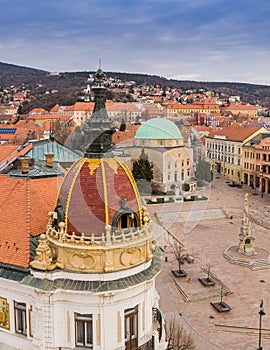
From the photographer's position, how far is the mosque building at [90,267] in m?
24.7

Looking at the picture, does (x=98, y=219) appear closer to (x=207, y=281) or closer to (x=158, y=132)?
(x=207, y=281)

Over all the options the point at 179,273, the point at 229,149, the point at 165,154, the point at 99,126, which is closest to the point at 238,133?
the point at 229,149

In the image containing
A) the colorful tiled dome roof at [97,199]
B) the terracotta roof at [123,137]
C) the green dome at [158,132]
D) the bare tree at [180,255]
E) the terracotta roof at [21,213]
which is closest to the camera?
the colorful tiled dome roof at [97,199]

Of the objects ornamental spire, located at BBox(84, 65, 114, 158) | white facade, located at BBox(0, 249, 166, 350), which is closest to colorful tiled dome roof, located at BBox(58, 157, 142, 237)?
ornamental spire, located at BBox(84, 65, 114, 158)

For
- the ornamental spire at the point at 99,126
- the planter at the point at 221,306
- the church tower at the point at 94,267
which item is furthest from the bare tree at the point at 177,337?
the ornamental spire at the point at 99,126

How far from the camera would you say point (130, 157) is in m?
113

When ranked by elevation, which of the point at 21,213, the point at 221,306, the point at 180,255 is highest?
the point at 21,213

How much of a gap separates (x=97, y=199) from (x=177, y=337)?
20.1 metres

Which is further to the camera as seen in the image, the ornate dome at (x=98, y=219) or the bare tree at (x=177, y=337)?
the bare tree at (x=177, y=337)

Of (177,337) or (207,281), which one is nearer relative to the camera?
(177,337)

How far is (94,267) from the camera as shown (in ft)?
81.0

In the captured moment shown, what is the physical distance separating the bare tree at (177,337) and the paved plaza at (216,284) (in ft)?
3.34

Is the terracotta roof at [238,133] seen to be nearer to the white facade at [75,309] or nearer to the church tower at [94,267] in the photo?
the church tower at [94,267]

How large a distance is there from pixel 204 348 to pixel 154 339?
1658cm
